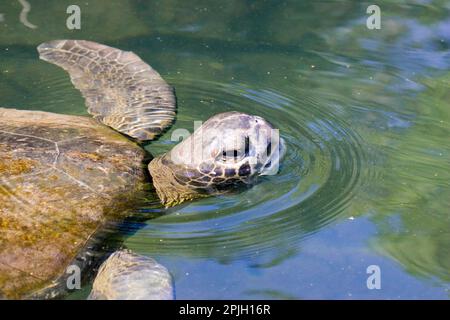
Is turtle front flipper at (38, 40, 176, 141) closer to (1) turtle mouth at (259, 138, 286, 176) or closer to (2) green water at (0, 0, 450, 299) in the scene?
(2) green water at (0, 0, 450, 299)

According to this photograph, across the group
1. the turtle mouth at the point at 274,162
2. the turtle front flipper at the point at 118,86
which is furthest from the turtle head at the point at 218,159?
the turtle front flipper at the point at 118,86

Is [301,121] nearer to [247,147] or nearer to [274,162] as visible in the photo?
[274,162]

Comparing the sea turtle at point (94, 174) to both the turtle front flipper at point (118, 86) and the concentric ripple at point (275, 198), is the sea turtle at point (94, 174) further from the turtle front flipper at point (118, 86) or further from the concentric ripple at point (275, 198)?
the concentric ripple at point (275, 198)

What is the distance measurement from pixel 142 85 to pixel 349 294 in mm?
2816

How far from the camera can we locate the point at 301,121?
5918mm

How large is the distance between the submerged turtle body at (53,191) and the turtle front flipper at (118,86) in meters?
0.56

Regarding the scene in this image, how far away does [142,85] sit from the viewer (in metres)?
6.21

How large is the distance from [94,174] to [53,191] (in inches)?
12.2

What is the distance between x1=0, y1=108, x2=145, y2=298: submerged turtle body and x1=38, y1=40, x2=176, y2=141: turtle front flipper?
56 cm

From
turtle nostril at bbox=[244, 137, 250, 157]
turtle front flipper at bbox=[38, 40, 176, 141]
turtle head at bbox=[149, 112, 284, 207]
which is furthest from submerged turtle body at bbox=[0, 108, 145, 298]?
turtle nostril at bbox=[244, 137, 250, 157]

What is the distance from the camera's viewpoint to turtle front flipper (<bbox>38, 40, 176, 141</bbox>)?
19.0ft

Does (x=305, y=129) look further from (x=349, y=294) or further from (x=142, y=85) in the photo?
(x=349, y=294)
